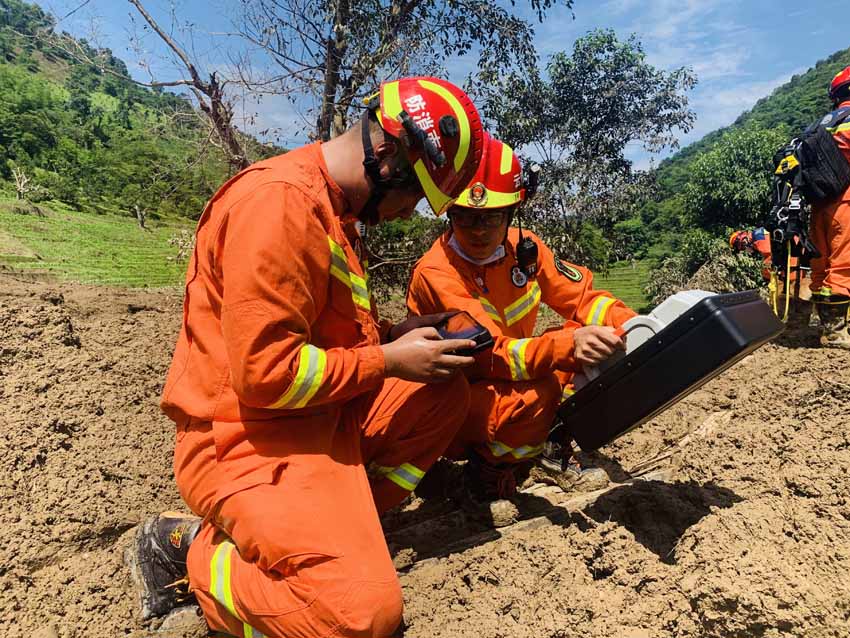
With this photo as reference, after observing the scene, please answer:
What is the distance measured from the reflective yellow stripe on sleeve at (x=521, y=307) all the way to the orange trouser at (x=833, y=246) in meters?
3.44

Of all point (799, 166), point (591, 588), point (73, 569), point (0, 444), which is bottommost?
point (73, 569)

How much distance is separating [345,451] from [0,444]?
176 centimetres

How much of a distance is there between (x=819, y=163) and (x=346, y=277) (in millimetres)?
4882

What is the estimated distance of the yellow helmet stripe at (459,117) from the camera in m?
1.87

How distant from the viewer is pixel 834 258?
4.75 meters

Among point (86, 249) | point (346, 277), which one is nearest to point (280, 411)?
point (346, 277)

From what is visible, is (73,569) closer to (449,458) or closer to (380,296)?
(449,458)

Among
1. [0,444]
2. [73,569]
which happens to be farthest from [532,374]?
[0,444]

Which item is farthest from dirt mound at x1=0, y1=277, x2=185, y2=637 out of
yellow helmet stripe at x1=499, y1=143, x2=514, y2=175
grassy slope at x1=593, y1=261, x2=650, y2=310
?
grassy slope at x1=593, y1=261, x2=650, y2=310

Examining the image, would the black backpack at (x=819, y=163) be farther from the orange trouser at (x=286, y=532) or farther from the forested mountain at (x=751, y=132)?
the orange trouser at (x=286, y=532)

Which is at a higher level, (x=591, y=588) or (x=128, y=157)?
(x=128, y=157)

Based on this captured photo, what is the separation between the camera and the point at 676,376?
214cm

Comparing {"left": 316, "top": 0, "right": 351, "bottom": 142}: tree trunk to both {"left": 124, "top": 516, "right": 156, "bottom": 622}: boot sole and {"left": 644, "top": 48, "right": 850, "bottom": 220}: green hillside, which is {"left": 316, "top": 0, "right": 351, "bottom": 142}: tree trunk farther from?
{"left": 644, "top": 48, "right": 850, "bottom": 220}: green hillside

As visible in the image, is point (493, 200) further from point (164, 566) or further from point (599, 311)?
point (164, 566)
